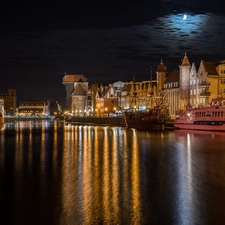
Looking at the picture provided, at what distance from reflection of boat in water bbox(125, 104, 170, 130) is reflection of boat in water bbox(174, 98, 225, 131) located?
4.59 metres

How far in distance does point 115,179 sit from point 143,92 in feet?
295

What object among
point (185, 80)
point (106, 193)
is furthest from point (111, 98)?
point (106, 193)

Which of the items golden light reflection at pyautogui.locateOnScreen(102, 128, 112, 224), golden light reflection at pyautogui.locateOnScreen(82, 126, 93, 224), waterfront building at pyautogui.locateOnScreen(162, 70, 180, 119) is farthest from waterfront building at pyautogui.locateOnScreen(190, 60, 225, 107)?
golden light reflection at pyautogui.locateOnScreen(102, 128, 112, 224)

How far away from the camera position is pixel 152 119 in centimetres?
7269

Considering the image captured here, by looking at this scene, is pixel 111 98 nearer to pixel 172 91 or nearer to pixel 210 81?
pixel 172 91

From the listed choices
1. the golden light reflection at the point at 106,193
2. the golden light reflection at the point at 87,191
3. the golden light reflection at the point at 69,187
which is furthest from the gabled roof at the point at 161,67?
the golden light reflection at the point at 106,193

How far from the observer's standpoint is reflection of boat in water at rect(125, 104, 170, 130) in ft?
234

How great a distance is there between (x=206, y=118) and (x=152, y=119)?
14298mm

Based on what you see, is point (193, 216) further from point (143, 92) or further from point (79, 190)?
point (143, 92)

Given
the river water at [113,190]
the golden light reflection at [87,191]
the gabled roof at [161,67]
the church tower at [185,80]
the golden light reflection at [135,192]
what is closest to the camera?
the golden light reflection at [135,192]

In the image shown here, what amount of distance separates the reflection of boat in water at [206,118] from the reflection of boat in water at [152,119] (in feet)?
15.1

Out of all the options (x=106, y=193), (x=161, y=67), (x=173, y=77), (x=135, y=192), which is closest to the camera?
(x=106, y=193)

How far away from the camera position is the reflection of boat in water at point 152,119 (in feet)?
234

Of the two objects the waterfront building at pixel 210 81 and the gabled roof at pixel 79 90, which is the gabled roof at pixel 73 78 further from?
the waterfront building at pixel 210 81
